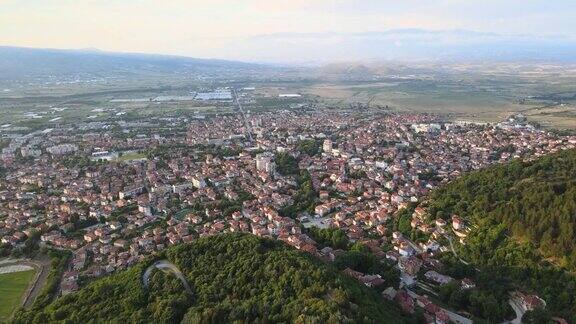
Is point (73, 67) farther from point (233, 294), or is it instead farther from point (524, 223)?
point (524, 223)

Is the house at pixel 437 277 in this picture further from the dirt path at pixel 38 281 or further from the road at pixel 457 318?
the dirt path at pixel 38 281

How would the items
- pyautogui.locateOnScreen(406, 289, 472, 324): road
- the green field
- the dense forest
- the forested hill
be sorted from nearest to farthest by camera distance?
the forested hill
pyautogui.locateOnScreen(406, 289, 472, 324): road
the dense forest
the green field

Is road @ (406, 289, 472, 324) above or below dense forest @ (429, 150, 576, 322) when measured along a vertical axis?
below

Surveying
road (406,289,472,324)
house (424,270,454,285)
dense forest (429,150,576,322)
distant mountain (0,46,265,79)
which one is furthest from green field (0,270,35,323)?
distant mountain (0,46,265,79)

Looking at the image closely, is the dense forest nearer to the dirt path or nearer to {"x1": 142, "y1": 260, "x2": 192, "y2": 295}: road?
{"x1": 142, "y1": 260, "x2": 192, "y2": 295}: road

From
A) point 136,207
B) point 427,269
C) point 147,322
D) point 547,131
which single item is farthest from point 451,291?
point 547,131

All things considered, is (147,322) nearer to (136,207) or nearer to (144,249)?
(144,249)

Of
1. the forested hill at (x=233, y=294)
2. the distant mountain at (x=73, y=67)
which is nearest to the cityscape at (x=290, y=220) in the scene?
the forested hill at (x=233, y=294)

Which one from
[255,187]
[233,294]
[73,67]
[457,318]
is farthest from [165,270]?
[73,67]
